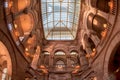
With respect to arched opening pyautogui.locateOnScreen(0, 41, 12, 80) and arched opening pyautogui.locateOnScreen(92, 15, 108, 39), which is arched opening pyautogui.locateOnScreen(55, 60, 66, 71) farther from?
arched opening pyautogui.locateOnScreen(0, 41, 12, 80)

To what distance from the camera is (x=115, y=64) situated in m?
26.4

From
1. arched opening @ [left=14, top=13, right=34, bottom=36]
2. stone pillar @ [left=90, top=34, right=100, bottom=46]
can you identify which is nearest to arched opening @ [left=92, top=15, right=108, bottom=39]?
stone pillar @ [left=90, top=34, right=100, bottom=46]

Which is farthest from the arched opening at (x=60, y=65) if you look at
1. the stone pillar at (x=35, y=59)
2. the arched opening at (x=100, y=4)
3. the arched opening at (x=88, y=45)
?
the arched opening at (x=100, y=4)

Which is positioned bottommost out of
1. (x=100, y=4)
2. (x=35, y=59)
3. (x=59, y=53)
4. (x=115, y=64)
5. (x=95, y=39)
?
(x=59, y=53)

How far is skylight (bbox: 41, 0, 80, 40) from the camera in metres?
38.4

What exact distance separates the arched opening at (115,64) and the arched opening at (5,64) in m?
11.0

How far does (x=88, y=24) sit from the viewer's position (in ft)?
108

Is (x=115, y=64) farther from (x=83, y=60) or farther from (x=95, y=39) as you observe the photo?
(x=83, y=60)

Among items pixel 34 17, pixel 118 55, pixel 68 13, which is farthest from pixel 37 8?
pixel 118 55

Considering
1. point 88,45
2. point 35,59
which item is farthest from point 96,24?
point 35,59

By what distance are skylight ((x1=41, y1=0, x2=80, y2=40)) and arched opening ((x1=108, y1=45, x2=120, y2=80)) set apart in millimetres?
13427

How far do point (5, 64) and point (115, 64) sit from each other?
12338 mm

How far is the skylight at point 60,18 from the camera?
38406 mm

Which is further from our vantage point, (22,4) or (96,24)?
Answer: (96,24)
